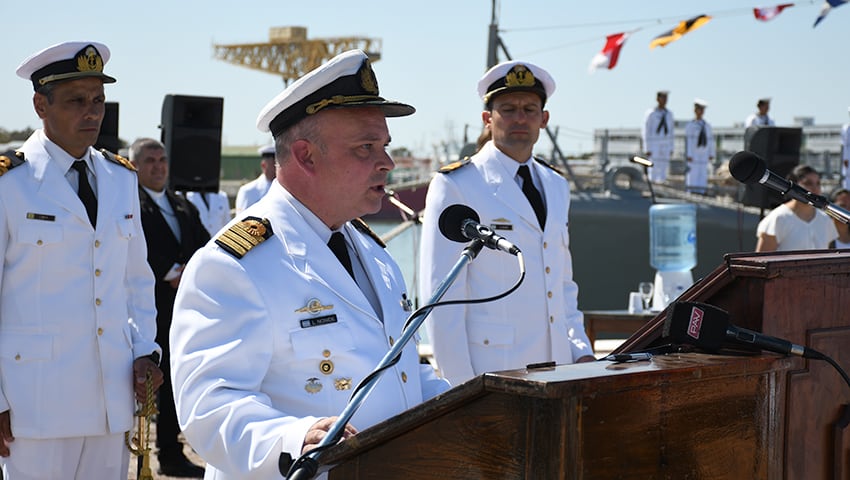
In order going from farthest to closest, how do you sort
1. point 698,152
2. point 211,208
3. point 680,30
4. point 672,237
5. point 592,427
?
point 698,152 < point 680,30 < point 672,237 < point 211,208 < point 592,427

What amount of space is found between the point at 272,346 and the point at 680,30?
1092 cm

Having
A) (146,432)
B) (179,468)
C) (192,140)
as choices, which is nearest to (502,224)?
(146,432)

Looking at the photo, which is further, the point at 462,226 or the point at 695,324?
the point at 462,226

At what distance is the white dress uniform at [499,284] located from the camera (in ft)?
14.1

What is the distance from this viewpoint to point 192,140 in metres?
8.79

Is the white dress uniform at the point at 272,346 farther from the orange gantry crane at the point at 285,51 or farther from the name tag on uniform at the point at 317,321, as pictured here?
the orange gantry crane at the point at 285,51

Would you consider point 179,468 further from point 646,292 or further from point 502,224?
point 646,292

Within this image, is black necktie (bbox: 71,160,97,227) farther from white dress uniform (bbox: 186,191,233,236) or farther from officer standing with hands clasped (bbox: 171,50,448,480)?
white dress uniform (bbox: 186,191,233,236)

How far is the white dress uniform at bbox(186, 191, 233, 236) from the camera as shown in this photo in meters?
9.23

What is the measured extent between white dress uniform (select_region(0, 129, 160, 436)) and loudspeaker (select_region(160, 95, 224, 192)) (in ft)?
16.0

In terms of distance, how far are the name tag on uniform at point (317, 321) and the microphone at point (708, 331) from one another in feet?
2.45

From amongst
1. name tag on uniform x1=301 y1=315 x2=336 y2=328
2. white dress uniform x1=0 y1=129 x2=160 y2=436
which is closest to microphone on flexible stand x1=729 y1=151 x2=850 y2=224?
name tag on uniform x1=301 y1=315 x2=336 y2=328

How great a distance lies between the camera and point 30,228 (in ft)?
11.9

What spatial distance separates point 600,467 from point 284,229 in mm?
1094
